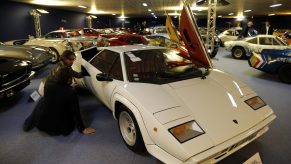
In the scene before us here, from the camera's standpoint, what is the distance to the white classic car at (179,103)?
1.98 m

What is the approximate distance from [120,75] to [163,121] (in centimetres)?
105

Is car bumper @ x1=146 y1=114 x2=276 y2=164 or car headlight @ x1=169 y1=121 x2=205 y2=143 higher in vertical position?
car headlight @ x1=169 y1=121 x2=205 y2=143

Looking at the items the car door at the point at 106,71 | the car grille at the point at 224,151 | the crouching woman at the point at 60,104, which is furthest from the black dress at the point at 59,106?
the car grille at the point at 224,151

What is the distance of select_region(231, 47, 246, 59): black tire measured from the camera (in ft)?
31.3

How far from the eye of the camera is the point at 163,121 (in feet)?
6.75

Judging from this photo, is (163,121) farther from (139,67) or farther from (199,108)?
(139,67)

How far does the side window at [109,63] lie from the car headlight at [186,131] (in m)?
1.11

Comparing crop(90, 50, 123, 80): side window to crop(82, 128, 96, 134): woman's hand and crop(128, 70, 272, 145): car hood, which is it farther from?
crop(82, 128, 96, 134): woman's hand

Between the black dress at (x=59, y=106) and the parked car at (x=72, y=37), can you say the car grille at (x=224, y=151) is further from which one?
the parked car at (x=72, y=37)

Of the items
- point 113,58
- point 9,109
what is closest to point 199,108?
point 113,58

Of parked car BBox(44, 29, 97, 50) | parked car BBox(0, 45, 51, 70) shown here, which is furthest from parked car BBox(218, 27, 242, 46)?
parked car BBox(0, 45, 51, 70)

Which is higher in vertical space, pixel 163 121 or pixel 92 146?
pixel 163 121

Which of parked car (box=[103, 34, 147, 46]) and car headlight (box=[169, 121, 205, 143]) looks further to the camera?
parked car (box=[103, 34, 147, 46])

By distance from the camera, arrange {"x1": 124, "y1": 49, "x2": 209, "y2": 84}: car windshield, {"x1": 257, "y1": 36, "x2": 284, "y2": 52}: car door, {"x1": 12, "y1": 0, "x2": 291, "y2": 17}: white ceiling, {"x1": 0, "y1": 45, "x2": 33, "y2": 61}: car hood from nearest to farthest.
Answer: {"x1": 124, "y1": 49, "x2": 209, "y2": 84}: car windshield
{"x1": 0, "y1": 45, "x2": 33, "y2": 61}: car hood
{"x1": 257, "y1": 36, "x2": 284, "y2": 52}: car door
{"x1": 12, "y1": 0, "x2": 291, "y2": 17}: white ceiling
